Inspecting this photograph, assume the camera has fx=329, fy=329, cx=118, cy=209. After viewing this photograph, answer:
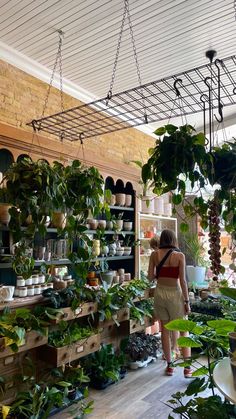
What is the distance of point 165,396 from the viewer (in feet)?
9.17

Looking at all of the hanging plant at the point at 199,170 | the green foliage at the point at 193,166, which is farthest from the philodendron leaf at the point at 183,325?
the green foliage at the point at 193,166

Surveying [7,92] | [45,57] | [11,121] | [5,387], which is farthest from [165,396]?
[45,57]

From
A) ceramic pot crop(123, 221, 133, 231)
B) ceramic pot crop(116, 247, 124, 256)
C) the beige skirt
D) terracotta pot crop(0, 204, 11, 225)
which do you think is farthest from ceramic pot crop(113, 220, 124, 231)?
terracotta pot crop(0, 204, 11, 225)

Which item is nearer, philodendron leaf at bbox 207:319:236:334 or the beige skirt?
philodendron leaf at bbox 207:319:236:334

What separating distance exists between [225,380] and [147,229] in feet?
12.3

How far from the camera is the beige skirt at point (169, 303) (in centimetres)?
309

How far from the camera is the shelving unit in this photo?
4.45 m

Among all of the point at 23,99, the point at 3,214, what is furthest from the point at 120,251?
the point at 23,99

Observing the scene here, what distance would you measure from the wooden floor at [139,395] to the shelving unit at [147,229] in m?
1.17

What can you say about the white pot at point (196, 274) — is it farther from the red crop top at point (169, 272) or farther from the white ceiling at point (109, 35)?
the white ceiling at point (109, 35)

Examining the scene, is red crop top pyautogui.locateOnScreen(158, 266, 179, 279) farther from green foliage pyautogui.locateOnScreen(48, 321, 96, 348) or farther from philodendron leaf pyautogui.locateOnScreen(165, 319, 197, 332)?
philodendron leaf pyautogui.locateOnScreen(165, 319, 197, 332)

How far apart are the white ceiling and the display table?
252 cm

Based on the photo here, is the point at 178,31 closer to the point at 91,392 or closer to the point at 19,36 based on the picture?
the point at 19,36

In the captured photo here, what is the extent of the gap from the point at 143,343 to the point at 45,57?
308 centimetres
